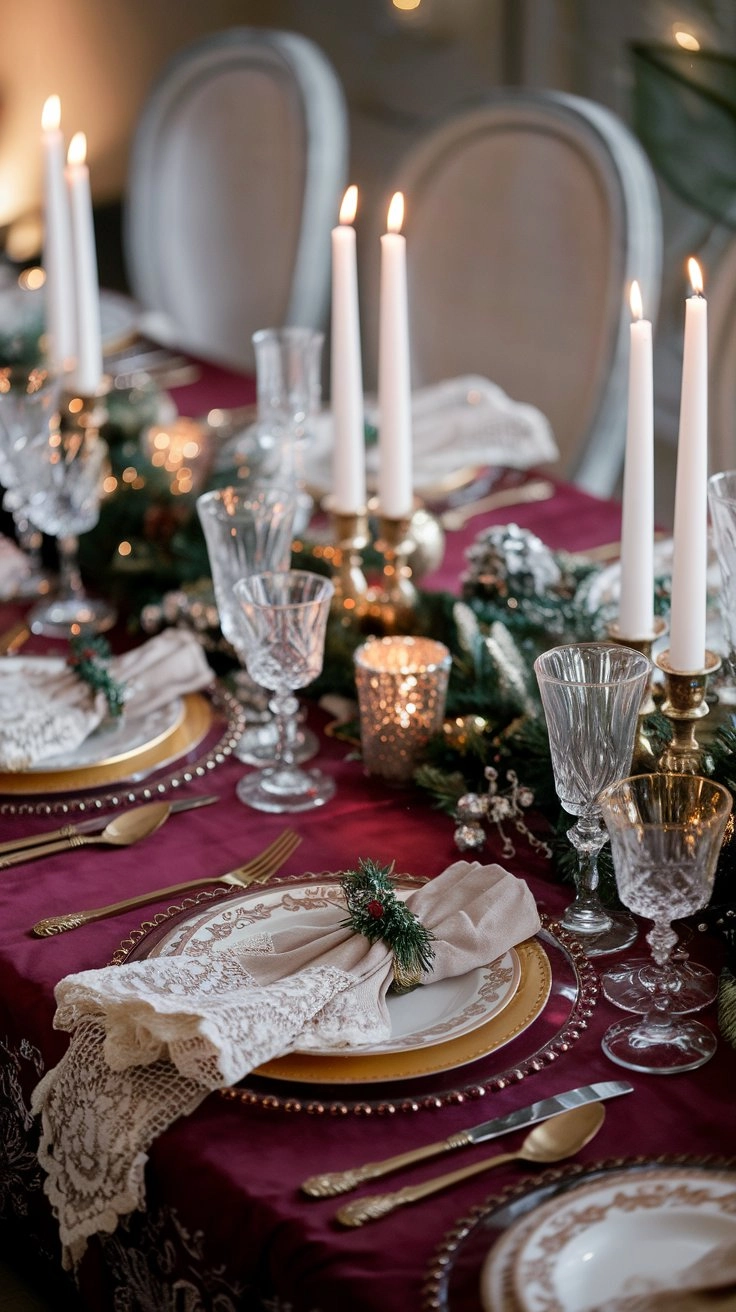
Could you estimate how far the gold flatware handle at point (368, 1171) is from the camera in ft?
2.34

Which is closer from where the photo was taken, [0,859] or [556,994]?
[556,994]

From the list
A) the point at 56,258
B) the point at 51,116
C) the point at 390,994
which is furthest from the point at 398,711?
the point at 51,116

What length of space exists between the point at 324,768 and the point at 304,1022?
1.34 feet

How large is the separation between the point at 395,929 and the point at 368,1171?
163 mm

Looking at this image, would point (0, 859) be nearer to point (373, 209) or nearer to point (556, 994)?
point (556, 994)

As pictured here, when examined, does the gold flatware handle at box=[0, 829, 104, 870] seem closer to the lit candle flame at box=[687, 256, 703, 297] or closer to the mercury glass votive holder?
the mercury glass votive holder

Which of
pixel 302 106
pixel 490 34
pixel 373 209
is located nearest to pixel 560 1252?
pixel 302 106

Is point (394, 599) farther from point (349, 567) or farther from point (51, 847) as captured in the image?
point (51, 847)

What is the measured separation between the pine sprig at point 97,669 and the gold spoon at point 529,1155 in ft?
1.86

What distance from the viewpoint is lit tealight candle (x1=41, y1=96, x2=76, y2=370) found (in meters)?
1.65

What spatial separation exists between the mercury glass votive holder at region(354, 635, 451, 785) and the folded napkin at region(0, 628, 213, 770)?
0.59 ft

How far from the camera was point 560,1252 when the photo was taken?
2.17 feet

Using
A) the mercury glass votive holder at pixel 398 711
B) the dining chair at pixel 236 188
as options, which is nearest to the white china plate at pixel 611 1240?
the mercury glass votive holder at pixel 398 711

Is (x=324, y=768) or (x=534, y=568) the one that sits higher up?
(x=534, y=568)
